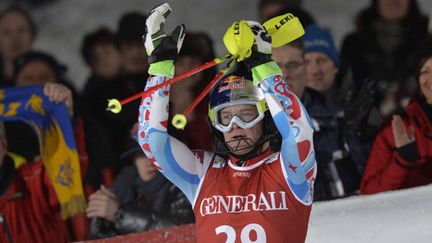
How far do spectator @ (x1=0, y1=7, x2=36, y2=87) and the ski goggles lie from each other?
302cm

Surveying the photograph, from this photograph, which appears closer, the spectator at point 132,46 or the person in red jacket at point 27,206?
the person in red jacket at point 27,206

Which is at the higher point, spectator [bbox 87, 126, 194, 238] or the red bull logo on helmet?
the red bull logo on helmet

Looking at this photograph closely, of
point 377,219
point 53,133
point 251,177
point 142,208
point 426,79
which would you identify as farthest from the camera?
point 53,133

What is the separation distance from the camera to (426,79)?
6.05 m

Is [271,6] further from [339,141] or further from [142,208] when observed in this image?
[142,208]

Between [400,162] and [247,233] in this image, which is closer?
[247,233]

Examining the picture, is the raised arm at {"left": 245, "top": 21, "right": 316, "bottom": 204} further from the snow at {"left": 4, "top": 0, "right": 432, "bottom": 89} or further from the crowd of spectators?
the snow at {"left": 4, "top": 0, "right": 432, "bottom": 89}

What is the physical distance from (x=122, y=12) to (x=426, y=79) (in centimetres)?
298

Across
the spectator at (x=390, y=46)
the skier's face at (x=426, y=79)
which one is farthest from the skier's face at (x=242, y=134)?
the spectator at (x=390, y=46)

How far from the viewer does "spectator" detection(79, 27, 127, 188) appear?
23.1ft

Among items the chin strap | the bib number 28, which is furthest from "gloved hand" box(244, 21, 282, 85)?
the bib number 28

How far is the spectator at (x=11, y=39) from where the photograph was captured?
798 centimetres

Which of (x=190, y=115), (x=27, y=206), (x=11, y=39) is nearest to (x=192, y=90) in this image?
(x=190, y=115)

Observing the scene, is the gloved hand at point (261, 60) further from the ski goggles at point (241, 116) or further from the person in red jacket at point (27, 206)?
the person in red jacket at point (27, 206)
